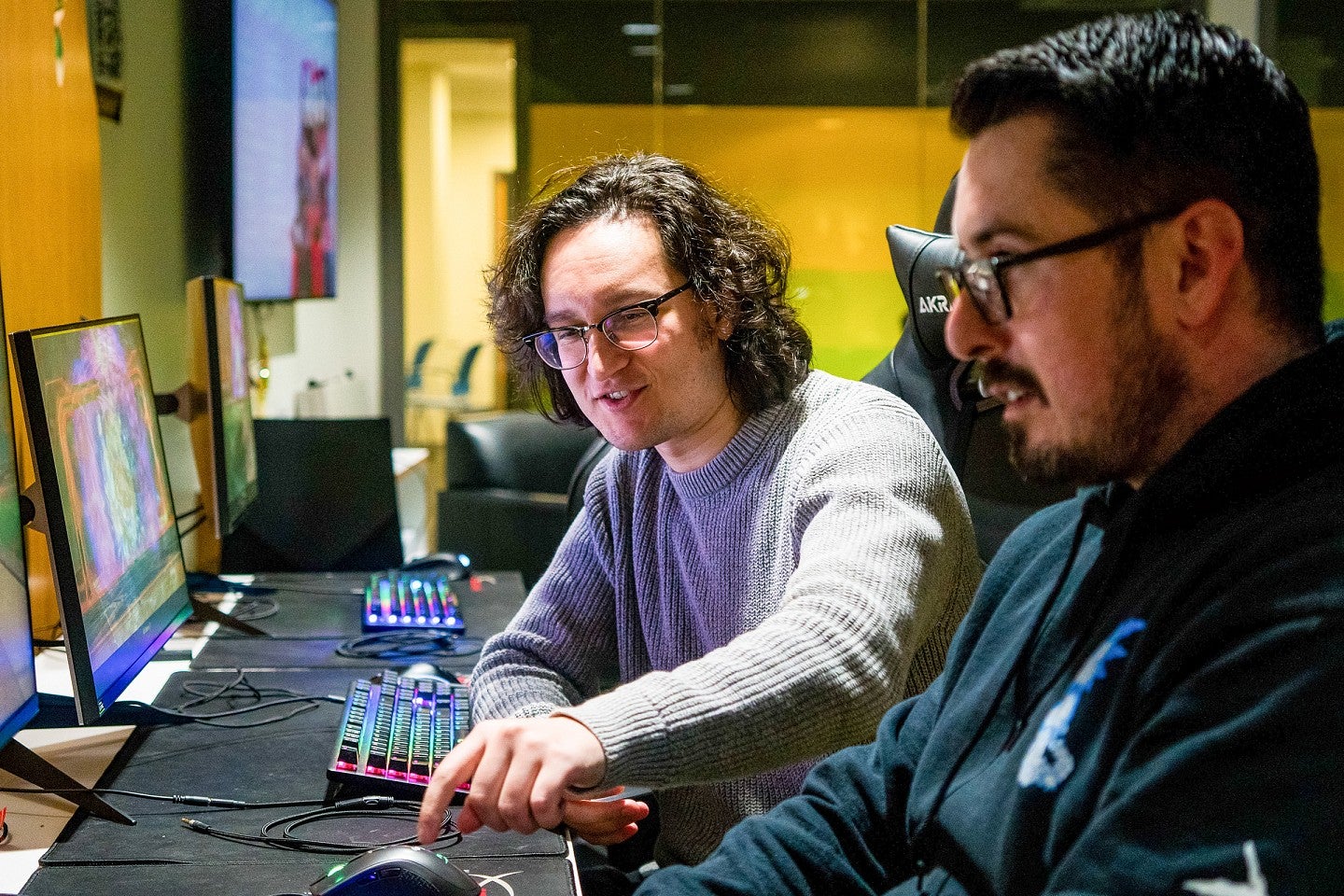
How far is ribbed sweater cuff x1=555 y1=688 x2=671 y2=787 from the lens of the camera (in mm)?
1010

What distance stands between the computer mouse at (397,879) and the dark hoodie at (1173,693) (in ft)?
0.85

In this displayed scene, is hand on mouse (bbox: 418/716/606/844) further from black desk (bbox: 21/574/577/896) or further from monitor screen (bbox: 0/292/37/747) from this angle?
monitor screen (bbox: 0/292/37/747)

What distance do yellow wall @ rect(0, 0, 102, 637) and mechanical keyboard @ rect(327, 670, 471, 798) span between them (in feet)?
2.15

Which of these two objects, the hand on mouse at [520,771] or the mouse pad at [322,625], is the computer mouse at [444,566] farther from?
the hand on mouse at [520,771]

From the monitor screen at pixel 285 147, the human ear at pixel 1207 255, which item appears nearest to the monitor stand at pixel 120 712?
the human ear at pixel 1207 255

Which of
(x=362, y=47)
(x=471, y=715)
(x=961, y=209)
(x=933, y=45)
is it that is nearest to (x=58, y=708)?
(x=471, y=715)

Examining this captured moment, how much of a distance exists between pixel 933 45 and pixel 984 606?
16.3ft

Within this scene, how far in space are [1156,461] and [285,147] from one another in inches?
130

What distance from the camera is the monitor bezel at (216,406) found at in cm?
227

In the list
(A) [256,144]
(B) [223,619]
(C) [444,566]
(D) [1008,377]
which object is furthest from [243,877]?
(A) [256,144]

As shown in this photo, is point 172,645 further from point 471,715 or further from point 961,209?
point 961,209

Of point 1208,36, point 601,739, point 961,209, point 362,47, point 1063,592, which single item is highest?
point 362,47

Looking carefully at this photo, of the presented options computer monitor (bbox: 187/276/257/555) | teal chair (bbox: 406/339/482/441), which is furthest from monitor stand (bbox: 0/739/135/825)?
teal chair (bbox: 406/339/482/441)

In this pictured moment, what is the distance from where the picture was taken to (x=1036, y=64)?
0.88 meters
